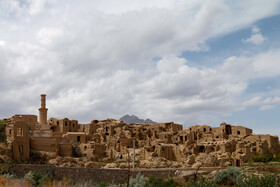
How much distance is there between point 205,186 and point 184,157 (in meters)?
40.0

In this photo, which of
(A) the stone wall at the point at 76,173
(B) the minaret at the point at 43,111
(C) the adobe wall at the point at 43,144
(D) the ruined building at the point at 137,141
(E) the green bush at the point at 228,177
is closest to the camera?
(E) the green bush at the point at 228,177

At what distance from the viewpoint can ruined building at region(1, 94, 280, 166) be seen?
49.5m

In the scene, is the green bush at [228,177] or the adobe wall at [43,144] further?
the adobe wall at [43,144]

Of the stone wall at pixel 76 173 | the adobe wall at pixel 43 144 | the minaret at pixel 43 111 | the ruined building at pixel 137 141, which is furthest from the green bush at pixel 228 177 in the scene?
the minaret at pixel 43 111

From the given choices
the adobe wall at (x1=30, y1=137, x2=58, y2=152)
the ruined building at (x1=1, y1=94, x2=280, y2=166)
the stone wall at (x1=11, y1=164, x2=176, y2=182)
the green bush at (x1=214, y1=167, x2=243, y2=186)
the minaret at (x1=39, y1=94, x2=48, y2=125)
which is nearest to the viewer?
the green bush at (x1=214, y1=167, x2=243, y2=186)

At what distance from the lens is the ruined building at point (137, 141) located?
49469 millimetres

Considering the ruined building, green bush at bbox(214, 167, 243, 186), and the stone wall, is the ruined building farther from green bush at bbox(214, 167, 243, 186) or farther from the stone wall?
green bush at bbox(214, 167, 243, 186)

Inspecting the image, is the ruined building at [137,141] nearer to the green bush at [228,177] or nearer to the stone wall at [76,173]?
the stone wall at [76,173]

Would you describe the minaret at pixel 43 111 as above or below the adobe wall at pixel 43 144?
above

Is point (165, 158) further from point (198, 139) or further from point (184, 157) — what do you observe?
point (198, 139)

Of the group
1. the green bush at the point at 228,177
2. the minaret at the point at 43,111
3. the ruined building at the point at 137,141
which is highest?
the minaret at the point at 43,111

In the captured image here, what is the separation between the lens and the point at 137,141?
67438 mm

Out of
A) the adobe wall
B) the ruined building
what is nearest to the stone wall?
the ruined building

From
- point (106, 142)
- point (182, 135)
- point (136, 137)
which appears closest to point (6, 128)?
point (106, 142)
